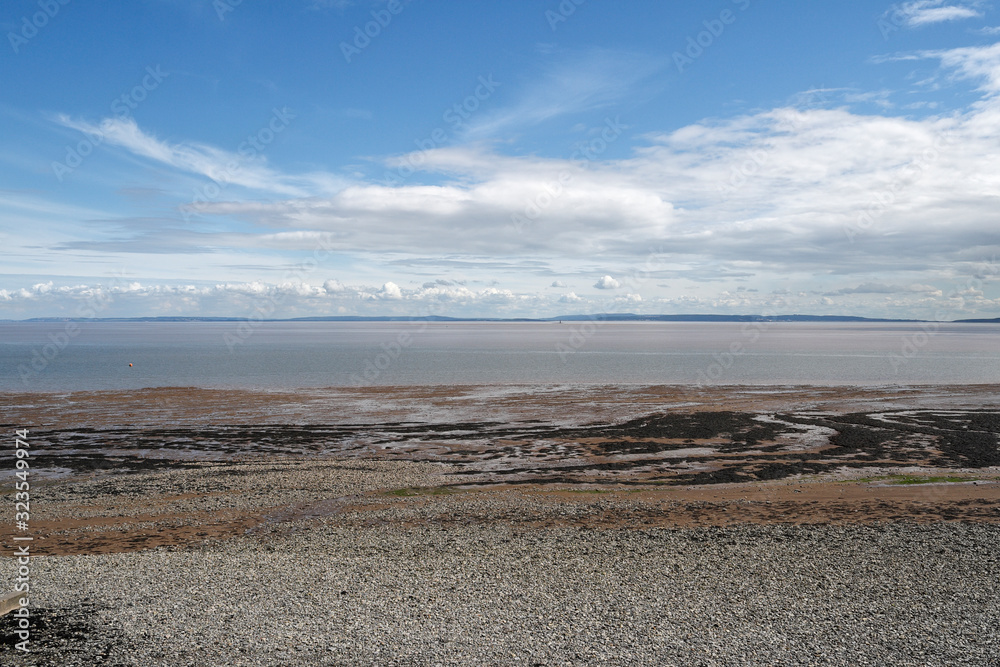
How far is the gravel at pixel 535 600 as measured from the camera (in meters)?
11.1

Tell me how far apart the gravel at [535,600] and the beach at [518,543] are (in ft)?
0.21

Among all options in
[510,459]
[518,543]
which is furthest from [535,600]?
[510,459]

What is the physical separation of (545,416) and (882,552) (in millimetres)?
28420

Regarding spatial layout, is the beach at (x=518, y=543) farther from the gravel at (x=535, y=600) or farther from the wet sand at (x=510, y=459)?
the wet sand at (x=510, y=459)

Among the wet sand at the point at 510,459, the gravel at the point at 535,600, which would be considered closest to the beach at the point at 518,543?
the gravel at the point at 535,600

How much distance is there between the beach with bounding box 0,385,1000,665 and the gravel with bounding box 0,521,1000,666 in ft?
0.21

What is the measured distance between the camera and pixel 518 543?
57.2ft

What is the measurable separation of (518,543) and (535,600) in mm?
4041

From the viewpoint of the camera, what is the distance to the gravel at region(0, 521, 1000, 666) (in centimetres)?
1111

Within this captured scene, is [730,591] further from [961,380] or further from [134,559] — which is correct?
[961,380]

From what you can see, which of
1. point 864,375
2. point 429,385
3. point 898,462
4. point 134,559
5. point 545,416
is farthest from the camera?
point 864,375

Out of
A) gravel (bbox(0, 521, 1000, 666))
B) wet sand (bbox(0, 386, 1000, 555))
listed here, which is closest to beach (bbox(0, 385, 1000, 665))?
gravel (bbox(0, 521, 1000, 666))

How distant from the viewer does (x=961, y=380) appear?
6675 cm

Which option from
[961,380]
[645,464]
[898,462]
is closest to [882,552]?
[645,464]
